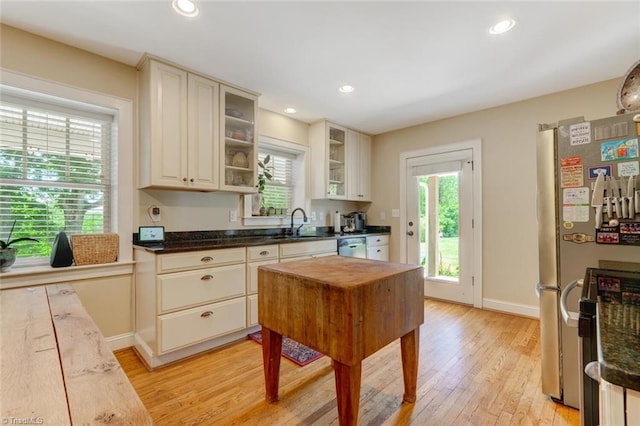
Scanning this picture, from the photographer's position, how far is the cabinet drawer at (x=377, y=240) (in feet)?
13.5

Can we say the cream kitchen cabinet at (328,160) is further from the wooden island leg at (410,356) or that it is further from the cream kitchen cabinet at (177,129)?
the wooden island leg at (410,356)

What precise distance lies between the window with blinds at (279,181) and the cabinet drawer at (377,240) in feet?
4.03

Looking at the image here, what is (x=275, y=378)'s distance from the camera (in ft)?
5.93

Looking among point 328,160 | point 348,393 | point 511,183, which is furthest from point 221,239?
point 511,183

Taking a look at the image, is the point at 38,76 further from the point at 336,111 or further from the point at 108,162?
the point at 336,111

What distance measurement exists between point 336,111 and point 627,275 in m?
3.08

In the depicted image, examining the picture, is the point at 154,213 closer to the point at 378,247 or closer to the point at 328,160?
the point at 328,160

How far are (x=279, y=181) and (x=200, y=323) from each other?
6.88 ft

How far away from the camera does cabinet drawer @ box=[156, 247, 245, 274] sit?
2227 millimetres

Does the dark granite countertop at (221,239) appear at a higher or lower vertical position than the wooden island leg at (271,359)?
higher

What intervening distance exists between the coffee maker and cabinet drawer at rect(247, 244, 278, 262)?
6.07 ft

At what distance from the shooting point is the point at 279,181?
13.0ft

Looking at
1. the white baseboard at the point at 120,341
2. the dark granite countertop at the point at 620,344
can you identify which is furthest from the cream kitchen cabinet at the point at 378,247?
the dark granite countertop at the point at 620,344

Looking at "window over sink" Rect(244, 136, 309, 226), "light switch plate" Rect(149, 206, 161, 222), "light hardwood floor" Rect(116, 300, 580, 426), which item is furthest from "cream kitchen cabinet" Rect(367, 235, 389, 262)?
"light switch plate" Rect(149, 206, 161, 222)
